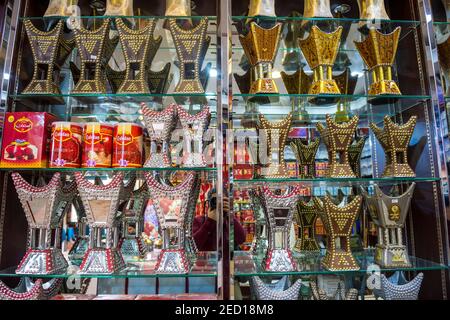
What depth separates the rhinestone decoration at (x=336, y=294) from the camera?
1.55 m

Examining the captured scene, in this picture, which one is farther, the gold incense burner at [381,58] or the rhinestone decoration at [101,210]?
the gold incense burner at [381,58]

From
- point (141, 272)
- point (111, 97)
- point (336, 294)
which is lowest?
point (336, 294)

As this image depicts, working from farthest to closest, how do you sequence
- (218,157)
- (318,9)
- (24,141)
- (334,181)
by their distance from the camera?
A: (318,9) < (334,181) < (24,141) < (218,157)

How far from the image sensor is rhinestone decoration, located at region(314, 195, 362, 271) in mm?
1479

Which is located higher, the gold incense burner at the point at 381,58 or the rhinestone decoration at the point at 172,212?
the gold incense burner at the point at 381,58

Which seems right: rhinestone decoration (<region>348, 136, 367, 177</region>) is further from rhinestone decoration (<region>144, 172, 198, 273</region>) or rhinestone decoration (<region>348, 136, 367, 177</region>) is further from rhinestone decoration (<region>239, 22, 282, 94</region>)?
rhinestone decoration (<region>144, 172, 198, 273</region>)

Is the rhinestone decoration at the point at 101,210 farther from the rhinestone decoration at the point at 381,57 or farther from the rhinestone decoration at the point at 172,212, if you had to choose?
the rhinestone decoration at the point at 381,57

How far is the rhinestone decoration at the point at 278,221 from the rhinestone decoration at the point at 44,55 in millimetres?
1192

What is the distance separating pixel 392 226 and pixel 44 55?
6.25 ft

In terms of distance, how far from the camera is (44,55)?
65.0 inches

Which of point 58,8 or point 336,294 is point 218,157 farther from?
point 58,8

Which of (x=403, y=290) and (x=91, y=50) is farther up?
(x=91, y=50)

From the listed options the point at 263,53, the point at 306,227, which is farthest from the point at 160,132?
the point at 306,227

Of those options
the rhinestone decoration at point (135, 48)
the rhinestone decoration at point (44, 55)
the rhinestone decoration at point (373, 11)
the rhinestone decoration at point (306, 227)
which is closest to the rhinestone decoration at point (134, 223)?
the rhinestone decoration at point (135, 48)
